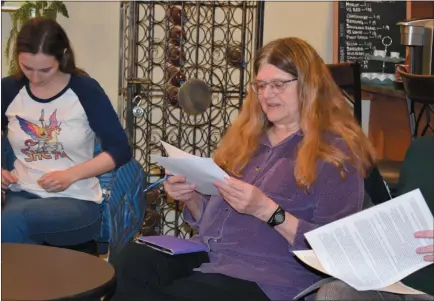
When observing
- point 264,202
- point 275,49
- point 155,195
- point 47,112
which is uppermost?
point 275,49

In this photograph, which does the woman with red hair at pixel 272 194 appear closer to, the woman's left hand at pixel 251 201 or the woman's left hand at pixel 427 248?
the woman's left hand at pixel 251 201

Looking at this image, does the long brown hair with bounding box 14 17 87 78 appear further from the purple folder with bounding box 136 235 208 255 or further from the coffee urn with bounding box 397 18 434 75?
the coffee urn with bounding box 397 18 434 75

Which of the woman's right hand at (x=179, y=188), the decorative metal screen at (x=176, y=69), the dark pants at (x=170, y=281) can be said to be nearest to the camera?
the dark pants at (x=170, y=281)

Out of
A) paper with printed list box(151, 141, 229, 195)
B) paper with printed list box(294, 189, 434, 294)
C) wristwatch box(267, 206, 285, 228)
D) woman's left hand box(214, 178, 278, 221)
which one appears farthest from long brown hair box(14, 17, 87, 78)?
paper with printed list box(294, 189, 434, 294)

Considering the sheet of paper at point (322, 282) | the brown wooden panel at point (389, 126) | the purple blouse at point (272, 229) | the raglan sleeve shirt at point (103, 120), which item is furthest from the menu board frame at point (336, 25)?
the sheet of paper at point (322, 282)

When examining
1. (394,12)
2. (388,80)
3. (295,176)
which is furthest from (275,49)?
(394,12)

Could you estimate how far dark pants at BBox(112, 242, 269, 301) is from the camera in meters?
2.01

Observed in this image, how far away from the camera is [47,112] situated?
2820mm

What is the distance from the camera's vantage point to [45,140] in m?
2.81

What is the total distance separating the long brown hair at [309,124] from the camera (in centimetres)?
210

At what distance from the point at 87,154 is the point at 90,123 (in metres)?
0.12

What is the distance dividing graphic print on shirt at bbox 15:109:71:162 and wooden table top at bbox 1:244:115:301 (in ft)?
2.55

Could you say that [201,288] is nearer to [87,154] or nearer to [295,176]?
[295,176]

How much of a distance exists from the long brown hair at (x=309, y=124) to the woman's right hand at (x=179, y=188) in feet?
0.44
